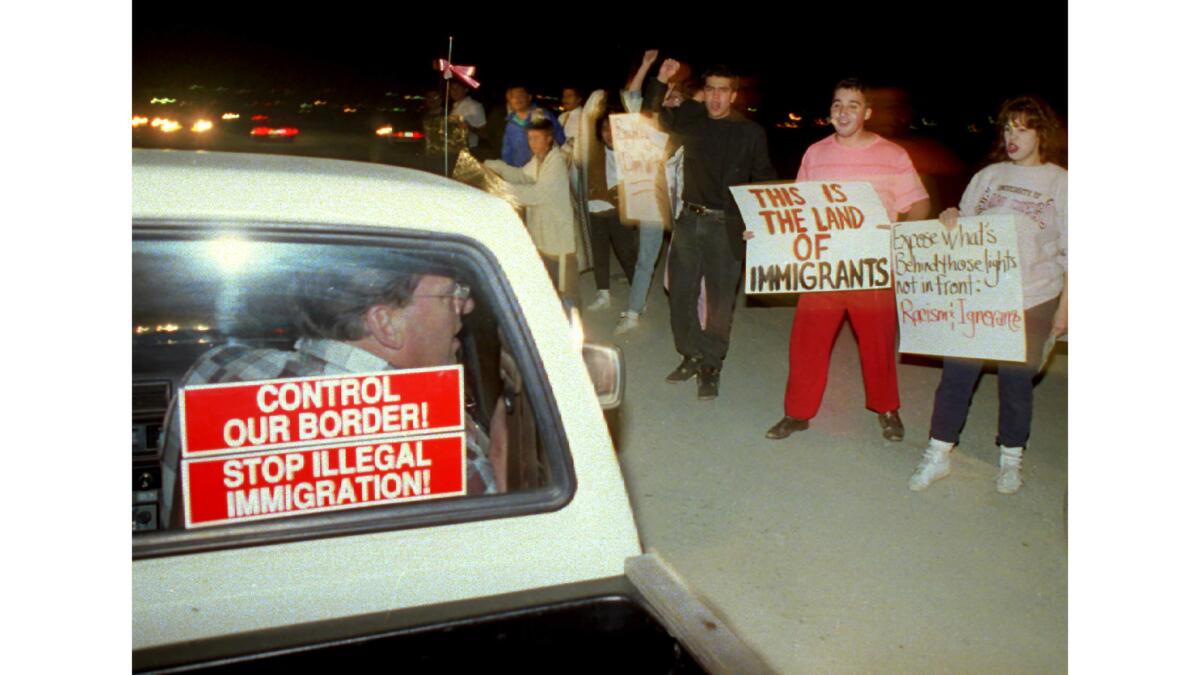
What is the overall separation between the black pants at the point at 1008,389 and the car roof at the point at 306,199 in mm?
3838

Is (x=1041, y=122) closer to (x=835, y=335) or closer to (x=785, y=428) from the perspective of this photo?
(x=835, y=335)

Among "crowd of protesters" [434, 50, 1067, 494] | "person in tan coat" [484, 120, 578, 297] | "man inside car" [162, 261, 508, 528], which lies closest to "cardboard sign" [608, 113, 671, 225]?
"crowd of protesters" [434, 50, 1067, 494]

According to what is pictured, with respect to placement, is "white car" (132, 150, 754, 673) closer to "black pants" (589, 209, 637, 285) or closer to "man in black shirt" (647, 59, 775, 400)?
"man in black shirt" (647, 59, 775, 400)

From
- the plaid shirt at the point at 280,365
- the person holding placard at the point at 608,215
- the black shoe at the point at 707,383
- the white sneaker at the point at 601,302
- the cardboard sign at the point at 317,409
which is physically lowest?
the black shoe at the point at 707,383

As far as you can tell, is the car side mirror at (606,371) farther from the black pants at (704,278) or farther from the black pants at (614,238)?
the black pants at (614,238)

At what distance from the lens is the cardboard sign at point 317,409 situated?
6.07ft

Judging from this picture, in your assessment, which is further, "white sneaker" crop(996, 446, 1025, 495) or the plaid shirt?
Answer: "white sneaker" crop(996, 446, 1025, 495)

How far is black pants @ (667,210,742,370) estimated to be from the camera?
6645mm

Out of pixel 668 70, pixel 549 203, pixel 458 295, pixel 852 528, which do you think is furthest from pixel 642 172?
pixel 458 295

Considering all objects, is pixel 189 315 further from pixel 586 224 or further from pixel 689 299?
pixel 586 224

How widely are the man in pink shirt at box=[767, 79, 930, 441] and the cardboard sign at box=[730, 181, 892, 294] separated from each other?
0.07 m

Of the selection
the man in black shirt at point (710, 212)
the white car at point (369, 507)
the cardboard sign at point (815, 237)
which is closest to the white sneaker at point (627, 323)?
the man in black shirt at point (710, 212)
